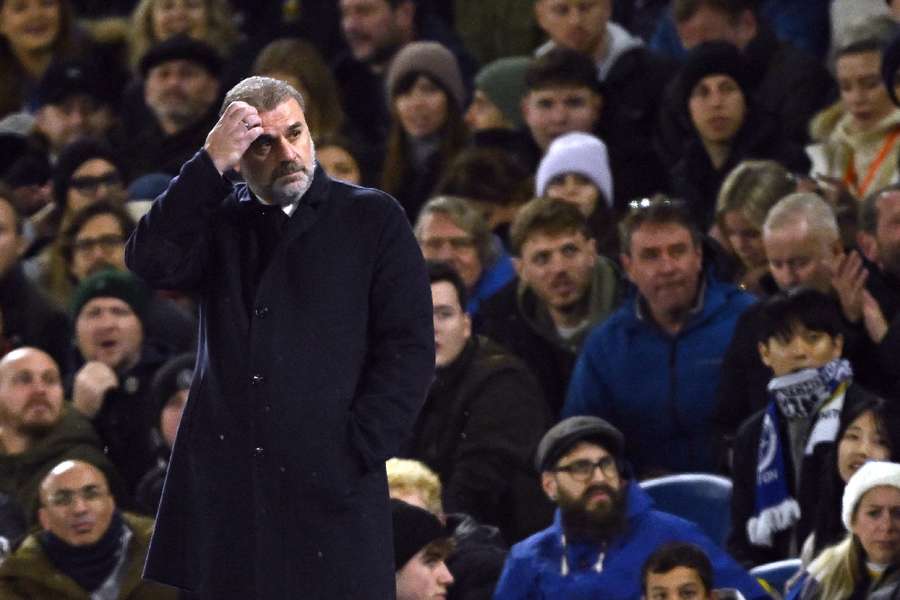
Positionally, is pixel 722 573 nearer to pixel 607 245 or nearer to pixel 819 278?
pixel 819 278

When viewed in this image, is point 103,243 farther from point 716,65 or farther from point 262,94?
point 262,94

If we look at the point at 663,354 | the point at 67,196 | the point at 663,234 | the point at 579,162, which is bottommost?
the point at 663,354

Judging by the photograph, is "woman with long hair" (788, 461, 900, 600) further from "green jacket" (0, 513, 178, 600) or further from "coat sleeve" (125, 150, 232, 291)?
"coat sleeve" (125, 150, 232, 291)

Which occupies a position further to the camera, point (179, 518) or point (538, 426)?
point (538, 426)

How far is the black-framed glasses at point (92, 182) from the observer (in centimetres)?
1073

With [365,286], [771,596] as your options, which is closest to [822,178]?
[771,596]

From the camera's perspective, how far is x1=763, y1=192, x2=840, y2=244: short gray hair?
8.25m

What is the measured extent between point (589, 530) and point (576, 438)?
301mm

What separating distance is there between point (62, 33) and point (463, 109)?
8.41 ft

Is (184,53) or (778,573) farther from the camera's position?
(184,53)

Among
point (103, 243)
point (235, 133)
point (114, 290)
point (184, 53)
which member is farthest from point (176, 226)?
point (184, 53)

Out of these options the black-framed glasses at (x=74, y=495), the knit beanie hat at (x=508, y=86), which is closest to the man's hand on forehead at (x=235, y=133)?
the black-framed glasses at (x=74, y=495)

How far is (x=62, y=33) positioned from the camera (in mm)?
12203

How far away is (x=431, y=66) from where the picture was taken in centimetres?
1052
